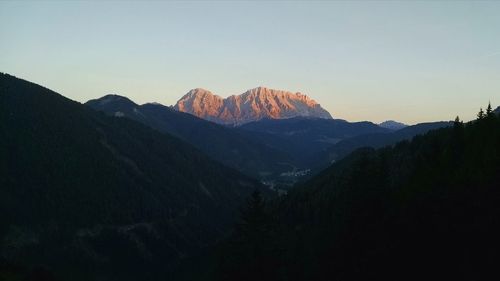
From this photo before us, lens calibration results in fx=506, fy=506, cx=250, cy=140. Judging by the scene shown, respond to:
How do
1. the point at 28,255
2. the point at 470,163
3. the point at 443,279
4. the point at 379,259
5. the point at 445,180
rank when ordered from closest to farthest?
the point at 379,259 < the point at 443,279 < the point at 445,180 < the point at 470,163 < the point at 28,255

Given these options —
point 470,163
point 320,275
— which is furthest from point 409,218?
point 470,163

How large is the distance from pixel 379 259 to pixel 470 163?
1504 inches

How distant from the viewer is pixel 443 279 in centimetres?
5044

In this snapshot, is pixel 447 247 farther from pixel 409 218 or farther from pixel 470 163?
pixel 470 163

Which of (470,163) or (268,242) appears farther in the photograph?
(470,163)

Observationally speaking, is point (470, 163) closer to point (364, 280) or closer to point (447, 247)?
point (447, 247)

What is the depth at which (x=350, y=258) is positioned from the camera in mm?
48312

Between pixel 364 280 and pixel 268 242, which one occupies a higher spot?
pixel 268 242

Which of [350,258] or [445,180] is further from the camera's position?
[445,180]

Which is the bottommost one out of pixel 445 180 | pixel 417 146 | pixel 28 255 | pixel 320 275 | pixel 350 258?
pixel 28 255

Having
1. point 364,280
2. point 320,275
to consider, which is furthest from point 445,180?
point 364,280

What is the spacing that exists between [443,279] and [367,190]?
40.5ft

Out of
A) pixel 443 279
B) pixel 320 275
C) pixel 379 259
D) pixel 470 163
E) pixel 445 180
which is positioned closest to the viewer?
pixel 379 259

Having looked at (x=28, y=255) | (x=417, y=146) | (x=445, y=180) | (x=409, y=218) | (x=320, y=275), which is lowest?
Result: (x=28, y=255)
